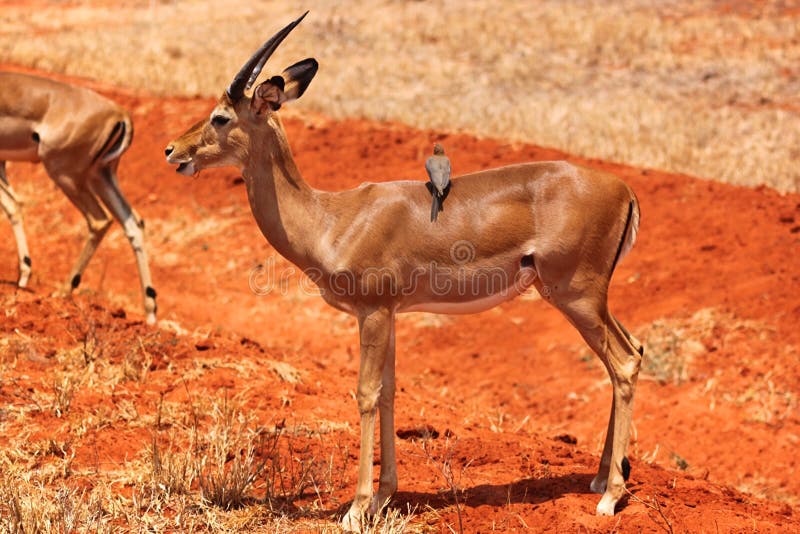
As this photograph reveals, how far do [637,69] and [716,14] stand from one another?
21.2 feet

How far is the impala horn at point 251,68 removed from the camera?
611 cm

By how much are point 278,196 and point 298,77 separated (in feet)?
2.55

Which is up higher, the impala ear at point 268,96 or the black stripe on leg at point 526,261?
the impala ear at point 268,96

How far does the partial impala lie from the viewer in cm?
1179

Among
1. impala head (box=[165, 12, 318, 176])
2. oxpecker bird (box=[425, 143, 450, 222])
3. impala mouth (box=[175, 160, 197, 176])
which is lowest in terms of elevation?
oxpecker bird (box=[425, 143, 450, 222])

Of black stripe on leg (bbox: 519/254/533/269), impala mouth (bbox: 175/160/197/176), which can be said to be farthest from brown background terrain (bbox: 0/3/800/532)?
impala mouth (bbox: 175/160/197/176)

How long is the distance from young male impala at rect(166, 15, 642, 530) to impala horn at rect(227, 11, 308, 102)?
12 mm

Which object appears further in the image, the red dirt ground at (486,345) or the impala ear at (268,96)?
the red dirt ground at (486,345)

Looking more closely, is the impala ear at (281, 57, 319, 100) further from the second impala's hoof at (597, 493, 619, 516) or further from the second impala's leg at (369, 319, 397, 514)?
the second impala's hoof at (597, 493, 619, 516)

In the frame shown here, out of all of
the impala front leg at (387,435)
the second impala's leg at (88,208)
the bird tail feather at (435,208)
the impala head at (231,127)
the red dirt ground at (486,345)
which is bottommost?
the red dirt ground at (486,345)

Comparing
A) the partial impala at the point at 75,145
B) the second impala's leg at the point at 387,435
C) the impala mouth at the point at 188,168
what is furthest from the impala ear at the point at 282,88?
the partial impala at the point at 75,145

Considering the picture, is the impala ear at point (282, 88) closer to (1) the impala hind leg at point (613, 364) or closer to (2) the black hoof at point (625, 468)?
(1) the impala hind leg at point (613, 364)

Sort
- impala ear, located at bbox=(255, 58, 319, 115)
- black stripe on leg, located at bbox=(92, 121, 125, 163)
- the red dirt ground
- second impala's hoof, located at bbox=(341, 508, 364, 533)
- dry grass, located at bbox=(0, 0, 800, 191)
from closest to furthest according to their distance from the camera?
second impala's hoof, located at bbox=(341, 508, 364, 533) < impala ear, located at bbox=(255, 58, 319, 115) < the red dirt ground < black stripe on leg, located at bbox=(92, 121, 125, 163) < dry grass, located at bbox=(0, 0, 800, 191)

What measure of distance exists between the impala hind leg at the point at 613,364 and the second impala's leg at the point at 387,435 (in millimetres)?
1163
